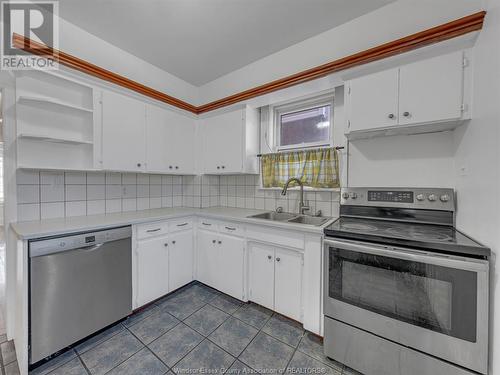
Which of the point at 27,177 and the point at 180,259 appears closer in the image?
the point at 27,177

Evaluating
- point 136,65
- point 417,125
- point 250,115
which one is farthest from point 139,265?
point 417,125

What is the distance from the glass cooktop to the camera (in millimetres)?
1061

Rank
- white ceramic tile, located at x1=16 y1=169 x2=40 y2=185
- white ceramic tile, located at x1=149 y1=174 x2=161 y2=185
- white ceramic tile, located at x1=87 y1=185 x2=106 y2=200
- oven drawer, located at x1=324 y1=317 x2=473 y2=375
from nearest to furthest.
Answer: oven drawer, located at x1=324 y1=317 x2=473 y2=375 → white ceramic tile, located at x1=16 y1=169 x2=40 y2=185 → white ceramic tile, located at x1=87 y1=185 x2=106 y2=200 → white ceramic tile, located at x1=149 y1=174 x2=161 y2=185

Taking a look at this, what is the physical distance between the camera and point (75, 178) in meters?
1.94

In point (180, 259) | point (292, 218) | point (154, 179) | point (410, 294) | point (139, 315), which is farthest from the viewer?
point (154, 179)

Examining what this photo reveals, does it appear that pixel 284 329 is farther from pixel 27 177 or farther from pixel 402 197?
pixel 27 177

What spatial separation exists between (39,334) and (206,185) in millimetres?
1974

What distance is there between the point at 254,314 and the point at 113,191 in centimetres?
195

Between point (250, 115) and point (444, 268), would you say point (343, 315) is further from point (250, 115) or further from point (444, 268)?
point (250, 115)

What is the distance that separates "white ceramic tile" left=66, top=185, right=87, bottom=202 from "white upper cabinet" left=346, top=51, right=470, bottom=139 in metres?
2.51

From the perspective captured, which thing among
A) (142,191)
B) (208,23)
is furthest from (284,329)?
(208,23)

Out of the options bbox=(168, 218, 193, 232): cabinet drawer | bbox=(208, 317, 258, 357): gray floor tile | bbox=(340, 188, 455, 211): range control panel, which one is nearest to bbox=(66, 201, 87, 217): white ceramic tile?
bbox=(168, 218, 193, 232): cabinet drawer

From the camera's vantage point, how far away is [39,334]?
4.33 ft

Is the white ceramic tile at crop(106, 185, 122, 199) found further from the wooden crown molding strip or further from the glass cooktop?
the glass cooktop
